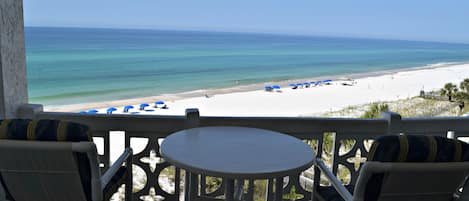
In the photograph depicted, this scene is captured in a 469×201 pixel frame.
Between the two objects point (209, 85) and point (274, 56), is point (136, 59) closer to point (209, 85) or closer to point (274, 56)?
point (209, 85)

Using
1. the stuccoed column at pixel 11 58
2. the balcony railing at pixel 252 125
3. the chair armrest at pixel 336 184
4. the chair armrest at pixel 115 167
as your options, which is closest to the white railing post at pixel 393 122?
the balcony railing at pixel 252 125

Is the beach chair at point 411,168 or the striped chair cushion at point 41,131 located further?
the striped chair cushion at point 41,131

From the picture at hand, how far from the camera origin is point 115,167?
166cm

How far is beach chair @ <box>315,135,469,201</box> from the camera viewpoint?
128 cm

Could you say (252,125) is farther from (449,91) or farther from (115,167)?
(449,91)

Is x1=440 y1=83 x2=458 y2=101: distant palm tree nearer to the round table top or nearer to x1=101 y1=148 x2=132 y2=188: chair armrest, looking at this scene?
the round table top

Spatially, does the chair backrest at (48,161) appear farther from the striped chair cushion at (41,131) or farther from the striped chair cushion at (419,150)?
the striped chair cushion at (419,150)

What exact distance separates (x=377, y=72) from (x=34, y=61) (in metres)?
24.0

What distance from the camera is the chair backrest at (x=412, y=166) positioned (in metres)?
1.28

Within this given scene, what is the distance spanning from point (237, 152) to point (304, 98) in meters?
16.8

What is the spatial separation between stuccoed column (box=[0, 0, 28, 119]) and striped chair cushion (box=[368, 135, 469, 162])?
180cm

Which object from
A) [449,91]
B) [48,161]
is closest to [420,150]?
[48,161]

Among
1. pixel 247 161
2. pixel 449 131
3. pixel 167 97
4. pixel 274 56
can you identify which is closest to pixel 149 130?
pixel 247 161

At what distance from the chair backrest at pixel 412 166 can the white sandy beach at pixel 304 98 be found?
12.3 meters
